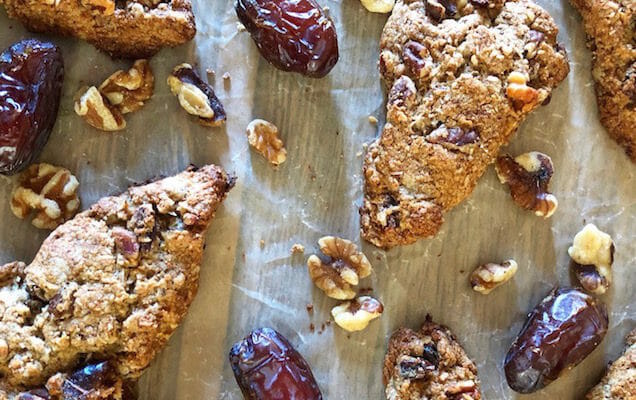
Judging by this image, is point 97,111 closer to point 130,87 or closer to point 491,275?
point 130,87

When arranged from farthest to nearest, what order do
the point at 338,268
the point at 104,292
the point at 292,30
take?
the point at 338,268, the point at 292,30, the point at 104,292

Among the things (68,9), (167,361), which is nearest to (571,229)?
(167,361)

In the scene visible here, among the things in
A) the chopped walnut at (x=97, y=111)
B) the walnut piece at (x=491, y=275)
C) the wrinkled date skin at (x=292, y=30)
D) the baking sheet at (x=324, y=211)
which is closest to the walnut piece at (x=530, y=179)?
the baking sheet at (x=324, y=211)

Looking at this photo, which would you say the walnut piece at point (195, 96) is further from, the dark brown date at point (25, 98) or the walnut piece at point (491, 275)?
the walnut piece at point (491, 275)

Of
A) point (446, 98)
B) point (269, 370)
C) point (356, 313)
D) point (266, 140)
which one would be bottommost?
point (269, 370)

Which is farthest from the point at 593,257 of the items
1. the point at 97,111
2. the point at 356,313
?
the point at 97,111

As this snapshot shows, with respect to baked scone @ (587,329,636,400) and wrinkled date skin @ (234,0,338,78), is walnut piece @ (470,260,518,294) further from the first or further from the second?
wrinkled date skin @ (234,0,338,78)

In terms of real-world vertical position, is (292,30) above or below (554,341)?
above
